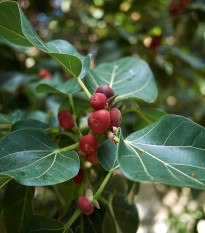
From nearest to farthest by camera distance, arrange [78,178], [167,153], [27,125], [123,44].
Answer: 1. [167,153]
2. [78,178]
3. [27,125]
4. [123,44]

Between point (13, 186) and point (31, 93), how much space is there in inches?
35.8

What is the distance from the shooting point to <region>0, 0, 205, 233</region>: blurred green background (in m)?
1.48

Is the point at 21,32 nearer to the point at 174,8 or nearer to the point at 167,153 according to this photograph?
the point at 167,153

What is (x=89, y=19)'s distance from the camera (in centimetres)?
212

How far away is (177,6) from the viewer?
1.70 metres

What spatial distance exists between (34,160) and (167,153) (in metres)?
0.26

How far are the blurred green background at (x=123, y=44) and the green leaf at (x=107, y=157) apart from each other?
71 centimetres

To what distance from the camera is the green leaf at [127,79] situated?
0.69m

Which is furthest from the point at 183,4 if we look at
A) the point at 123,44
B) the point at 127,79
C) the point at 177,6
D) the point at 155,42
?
the point at 127,79

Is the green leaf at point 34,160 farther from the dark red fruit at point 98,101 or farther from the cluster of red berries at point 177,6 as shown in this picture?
the cluster of red berries at point 177,6

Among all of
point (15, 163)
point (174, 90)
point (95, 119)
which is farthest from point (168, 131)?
point (174, 90)

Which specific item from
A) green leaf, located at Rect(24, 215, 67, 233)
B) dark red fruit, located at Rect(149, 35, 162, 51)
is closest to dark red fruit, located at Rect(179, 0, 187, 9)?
dark red fruit, located at Rect(149, 35, 162, 51)

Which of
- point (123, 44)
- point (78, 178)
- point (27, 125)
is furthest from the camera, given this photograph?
point (123, 44)

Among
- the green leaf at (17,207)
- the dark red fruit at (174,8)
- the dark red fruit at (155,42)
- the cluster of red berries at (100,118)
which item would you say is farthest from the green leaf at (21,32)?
the dark red fruit at (174,8)
